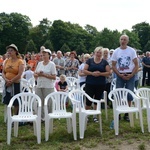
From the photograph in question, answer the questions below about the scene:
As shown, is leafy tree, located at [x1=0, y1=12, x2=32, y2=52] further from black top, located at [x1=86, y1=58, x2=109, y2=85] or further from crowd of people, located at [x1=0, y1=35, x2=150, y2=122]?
black top, located at [x1=86, y1=58, x2=109, y2=85]

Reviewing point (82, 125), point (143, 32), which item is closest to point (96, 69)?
point (82, 125)

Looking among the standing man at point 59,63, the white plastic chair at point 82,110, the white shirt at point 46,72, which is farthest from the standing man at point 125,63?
the standing man at point 59,63

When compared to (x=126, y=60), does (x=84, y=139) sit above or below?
below

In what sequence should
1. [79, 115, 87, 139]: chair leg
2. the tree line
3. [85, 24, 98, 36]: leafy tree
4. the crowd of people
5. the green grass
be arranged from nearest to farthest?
1. the green grass
2. [79, 115, 87, 139]: chair leg
3. the crowd of people
4. the tree line
5. [85, 24, 98, 36]: leafy tree

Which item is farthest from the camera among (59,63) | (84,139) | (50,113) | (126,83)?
(59,63)

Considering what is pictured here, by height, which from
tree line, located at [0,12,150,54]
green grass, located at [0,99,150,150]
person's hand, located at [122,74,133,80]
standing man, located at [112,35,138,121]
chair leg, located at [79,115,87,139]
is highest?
tree line, located at [0,12,150,54]

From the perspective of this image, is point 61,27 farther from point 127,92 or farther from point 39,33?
point 127,92

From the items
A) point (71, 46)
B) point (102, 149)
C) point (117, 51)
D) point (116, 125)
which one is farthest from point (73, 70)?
point (71, 46)

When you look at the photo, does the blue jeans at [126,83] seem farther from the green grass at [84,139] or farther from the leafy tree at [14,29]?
the leafy tree at [14,29]

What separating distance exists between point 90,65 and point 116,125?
1.38 m

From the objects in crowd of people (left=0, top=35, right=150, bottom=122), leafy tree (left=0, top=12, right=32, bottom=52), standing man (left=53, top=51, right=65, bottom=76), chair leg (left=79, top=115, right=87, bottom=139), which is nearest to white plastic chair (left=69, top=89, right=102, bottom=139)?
chair leg (left=79, top=115, right=87, bottom=139)

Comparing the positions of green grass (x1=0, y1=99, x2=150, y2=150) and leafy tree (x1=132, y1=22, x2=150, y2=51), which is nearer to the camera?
green grass (x1=0, y1=99, x2=150, y2=150)

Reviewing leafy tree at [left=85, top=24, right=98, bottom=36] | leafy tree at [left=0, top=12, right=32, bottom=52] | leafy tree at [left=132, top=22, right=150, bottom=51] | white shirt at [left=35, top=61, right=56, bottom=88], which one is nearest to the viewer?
white shirt at [left=35, top=61, right=56, bottom=88]

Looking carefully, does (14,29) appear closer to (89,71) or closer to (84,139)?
(89,71)
